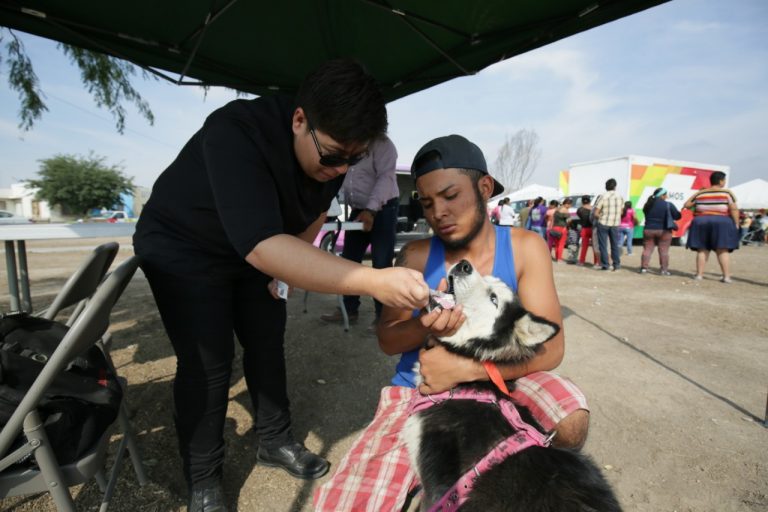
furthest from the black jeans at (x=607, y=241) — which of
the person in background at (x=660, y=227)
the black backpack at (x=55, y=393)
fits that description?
the black backpack at (x=55, y=393)

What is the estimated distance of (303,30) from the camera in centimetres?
353

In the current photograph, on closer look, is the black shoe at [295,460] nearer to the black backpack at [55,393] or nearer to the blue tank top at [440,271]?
the blue tank top at [440,271]

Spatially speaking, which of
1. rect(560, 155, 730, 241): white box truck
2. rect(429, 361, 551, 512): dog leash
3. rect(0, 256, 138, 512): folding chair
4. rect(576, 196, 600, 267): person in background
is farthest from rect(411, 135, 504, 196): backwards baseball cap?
rect(560, 155, 730, 241): white box truck

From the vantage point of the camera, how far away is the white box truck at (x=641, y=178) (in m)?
16.3

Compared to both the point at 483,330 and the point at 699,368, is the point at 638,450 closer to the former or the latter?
the point at 483,330

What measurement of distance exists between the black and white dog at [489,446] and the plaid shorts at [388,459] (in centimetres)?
10

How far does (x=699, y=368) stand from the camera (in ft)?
12.0

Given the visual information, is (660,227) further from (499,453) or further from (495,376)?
(499,453)

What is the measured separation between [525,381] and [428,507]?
0.72 meters

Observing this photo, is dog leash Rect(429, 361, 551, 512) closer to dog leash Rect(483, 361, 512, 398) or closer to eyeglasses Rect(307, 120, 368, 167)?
dog leash Rect(483, 361, 512, 398)

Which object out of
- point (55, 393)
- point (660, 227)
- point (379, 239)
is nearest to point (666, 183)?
point (660, 227)

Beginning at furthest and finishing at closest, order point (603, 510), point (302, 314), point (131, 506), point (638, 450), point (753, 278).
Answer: point (753, 278) < point (302, 314) < point (638, 450) < point (131, 506) < point (603, 510)

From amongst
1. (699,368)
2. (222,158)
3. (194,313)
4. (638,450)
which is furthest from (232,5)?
(699,368)

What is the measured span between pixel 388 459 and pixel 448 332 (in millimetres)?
647
